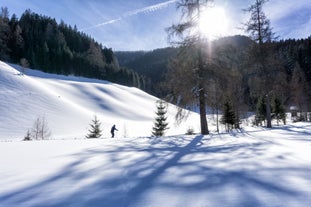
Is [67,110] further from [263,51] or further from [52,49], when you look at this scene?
[52,49]

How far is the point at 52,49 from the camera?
307 feet

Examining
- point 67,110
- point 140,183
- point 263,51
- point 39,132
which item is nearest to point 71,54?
point 67,110

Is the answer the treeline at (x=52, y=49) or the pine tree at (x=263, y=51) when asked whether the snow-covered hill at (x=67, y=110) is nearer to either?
the pine tree at (x=263, y=51)

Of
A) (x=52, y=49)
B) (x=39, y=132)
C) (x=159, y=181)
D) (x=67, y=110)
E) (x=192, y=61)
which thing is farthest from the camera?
(x=52, y=49)

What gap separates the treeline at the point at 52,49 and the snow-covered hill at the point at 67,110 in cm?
1934

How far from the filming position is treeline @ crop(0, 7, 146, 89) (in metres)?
84.1

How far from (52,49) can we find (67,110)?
202ft

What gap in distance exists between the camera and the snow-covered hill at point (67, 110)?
107ft

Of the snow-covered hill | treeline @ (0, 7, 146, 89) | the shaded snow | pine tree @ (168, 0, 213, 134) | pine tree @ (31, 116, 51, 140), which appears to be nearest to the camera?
Answer: the shaded snow

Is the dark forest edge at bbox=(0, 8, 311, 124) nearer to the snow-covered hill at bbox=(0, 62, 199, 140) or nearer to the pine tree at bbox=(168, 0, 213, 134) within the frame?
the snow-covered hill at bbox=(0, 62, 199, 140)

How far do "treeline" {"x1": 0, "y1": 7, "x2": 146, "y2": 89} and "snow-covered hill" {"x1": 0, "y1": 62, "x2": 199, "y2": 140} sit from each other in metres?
19.3

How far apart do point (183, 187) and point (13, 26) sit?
367ft

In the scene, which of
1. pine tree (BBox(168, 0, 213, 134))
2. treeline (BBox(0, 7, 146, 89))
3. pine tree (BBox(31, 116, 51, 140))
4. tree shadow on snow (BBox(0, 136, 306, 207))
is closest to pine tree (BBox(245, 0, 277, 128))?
pine tree (BBox(168, 0, 213, 134))

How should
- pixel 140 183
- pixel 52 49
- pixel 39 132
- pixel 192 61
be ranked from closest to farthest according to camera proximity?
1. pixel 140 183
2. pixel 192 61
3. pixel 39 132
4. pixel 52 49
